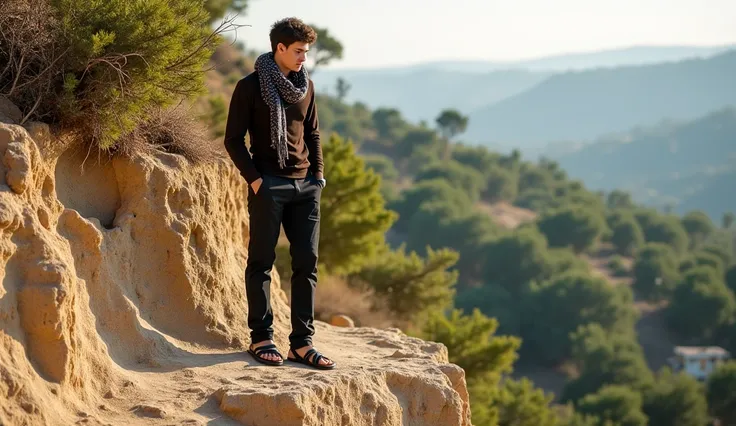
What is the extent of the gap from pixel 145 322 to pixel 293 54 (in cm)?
184

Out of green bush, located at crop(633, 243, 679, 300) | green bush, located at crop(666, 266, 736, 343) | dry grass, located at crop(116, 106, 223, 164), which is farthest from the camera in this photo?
green bush, located at crop(633, 243, 679, 300)

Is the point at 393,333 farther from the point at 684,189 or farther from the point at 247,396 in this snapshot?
the point at 684,189

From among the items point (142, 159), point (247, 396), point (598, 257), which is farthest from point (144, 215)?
point (598, 257)

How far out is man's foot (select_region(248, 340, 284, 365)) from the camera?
5730mm

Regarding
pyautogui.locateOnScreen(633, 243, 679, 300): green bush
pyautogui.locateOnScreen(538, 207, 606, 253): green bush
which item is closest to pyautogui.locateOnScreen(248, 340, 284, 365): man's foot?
pyautogui.locateOnScreen(633, 243, 679, 300): green bush

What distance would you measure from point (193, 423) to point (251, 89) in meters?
1.94

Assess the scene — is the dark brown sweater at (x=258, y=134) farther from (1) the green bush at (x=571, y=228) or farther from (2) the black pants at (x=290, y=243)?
(1) the green bush at (x=571, y=228)

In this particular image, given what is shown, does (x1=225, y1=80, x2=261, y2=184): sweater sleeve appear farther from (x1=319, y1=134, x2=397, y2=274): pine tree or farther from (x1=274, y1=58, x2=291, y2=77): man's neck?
(x1=319, y1=134, x2=397, y2=274): pine tree

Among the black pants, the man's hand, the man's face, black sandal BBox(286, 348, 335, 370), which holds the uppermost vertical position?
the man's face

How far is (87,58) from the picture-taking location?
216 inches

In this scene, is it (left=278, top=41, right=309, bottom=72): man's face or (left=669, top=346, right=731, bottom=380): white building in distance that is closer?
(left=278, top=41, right=309, bottom=72): man's face

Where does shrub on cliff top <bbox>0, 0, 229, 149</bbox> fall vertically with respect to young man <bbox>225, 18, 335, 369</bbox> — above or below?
above

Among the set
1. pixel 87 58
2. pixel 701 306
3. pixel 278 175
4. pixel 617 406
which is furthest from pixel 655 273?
pixel 87 58

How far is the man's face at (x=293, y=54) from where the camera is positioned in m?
5.52
